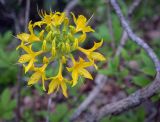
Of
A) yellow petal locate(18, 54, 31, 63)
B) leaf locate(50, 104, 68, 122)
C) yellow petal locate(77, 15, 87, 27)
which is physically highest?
yellow petal locate(77, 15, 87, 27)

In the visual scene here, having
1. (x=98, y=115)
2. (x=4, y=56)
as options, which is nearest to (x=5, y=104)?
(x=4, y=56)

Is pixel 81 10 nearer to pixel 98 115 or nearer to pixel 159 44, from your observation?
pixel 159 44

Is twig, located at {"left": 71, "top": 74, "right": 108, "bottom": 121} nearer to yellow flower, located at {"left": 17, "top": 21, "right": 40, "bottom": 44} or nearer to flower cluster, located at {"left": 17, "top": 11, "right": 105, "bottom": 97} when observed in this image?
flower cluster, located at {"left": 17, "top": 11, "right": 105, "bottom": 97}

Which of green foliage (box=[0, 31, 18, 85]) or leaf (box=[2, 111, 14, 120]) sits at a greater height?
green foliage (box=[0, 31, 18, 85])

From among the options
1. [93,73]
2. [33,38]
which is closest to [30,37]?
[33,38]

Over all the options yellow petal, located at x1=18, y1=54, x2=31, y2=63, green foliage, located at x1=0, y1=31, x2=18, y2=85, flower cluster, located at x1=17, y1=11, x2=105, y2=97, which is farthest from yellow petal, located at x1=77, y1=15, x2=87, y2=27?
green foliage, located at x1=0, y1=31, x2=18, y2=85

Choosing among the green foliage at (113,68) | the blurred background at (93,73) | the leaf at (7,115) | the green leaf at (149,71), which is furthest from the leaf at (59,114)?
the green leaf at (149,71)

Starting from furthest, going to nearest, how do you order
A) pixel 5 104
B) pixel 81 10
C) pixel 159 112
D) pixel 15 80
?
1. pixel 81 10
2. pixel 15 80
3. pixel 5 104
4. pixel 159 112

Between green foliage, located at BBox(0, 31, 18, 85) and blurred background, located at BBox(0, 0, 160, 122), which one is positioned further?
green foliage, located at BBox(0, 31, 18, 85)
